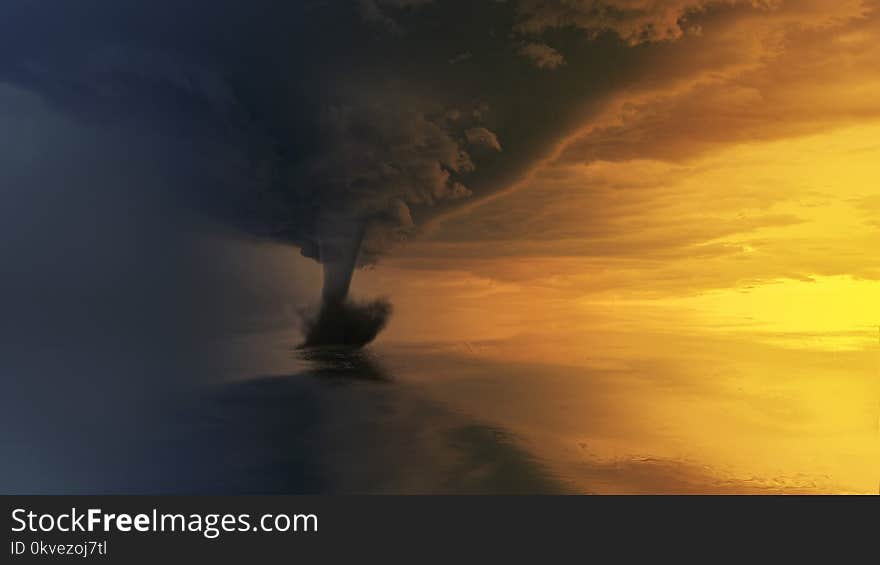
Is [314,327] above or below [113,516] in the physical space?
above

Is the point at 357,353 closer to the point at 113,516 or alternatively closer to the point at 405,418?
the point at 405,418

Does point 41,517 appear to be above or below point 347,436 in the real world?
below

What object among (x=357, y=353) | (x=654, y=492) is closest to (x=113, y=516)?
(x=654, y=492)

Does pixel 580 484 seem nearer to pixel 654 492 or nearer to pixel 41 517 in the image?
pixel 654 492

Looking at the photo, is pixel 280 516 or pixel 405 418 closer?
pixel 280 516

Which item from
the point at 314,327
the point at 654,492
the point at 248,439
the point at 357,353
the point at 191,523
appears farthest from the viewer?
the point at 357,353

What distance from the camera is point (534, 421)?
16891 mm

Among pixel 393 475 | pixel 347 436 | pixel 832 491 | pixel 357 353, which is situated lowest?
pixel 832 491

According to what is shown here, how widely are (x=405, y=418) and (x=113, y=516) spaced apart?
7830mm

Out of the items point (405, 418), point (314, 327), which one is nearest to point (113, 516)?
point (405, 418)

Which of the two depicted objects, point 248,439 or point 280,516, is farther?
point 248,439

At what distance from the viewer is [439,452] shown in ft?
50.3

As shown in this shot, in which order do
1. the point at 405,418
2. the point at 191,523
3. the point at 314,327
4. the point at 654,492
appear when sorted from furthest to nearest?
the point at 314,327 → the point at 405,418 → the point at 654,492 → the point at 191,523

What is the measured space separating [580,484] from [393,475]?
3.68 m
